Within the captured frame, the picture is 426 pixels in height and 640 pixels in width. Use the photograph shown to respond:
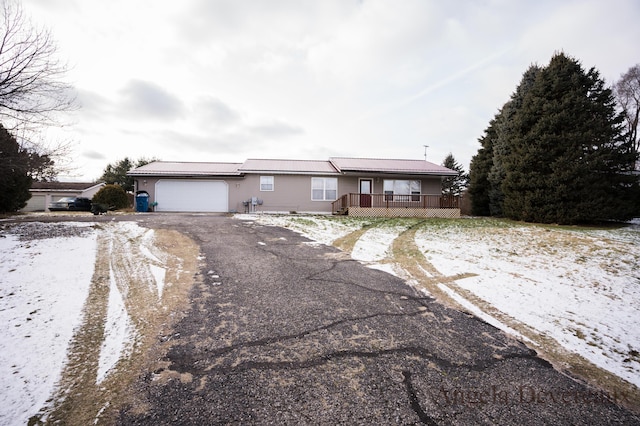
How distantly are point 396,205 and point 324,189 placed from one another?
16.0 ft

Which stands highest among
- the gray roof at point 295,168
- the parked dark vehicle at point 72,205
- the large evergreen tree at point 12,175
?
the gray roof at point 295,168

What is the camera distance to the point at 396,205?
57.5 ft

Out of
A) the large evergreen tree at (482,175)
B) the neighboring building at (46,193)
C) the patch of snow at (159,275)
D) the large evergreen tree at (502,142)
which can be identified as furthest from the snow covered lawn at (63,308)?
the neighboring building at (46,193)

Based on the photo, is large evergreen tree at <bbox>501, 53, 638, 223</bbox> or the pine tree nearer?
large evergreen tree at <bbox>501, 53, 638, 223</bbox>

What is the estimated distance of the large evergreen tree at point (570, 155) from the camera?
43.7 ft

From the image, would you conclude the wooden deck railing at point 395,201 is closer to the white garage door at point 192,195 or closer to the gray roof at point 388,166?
the gray roof at point 388,166

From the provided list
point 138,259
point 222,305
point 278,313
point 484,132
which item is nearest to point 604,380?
point 278,313

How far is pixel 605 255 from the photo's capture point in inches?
264

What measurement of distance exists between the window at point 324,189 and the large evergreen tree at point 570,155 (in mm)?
10558

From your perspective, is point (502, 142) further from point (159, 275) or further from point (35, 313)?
point (35, 313)

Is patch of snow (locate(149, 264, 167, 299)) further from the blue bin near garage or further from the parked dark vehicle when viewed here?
the parked dark vehicle

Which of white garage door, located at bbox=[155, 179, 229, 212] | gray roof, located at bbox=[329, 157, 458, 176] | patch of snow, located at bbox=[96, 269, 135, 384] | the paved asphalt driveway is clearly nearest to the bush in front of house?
white garage door, located at bbox=[155, 179, 229, 212]

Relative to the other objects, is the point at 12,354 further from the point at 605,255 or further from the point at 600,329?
the point at 605,255

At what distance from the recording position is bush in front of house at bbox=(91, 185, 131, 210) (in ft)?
60.0
